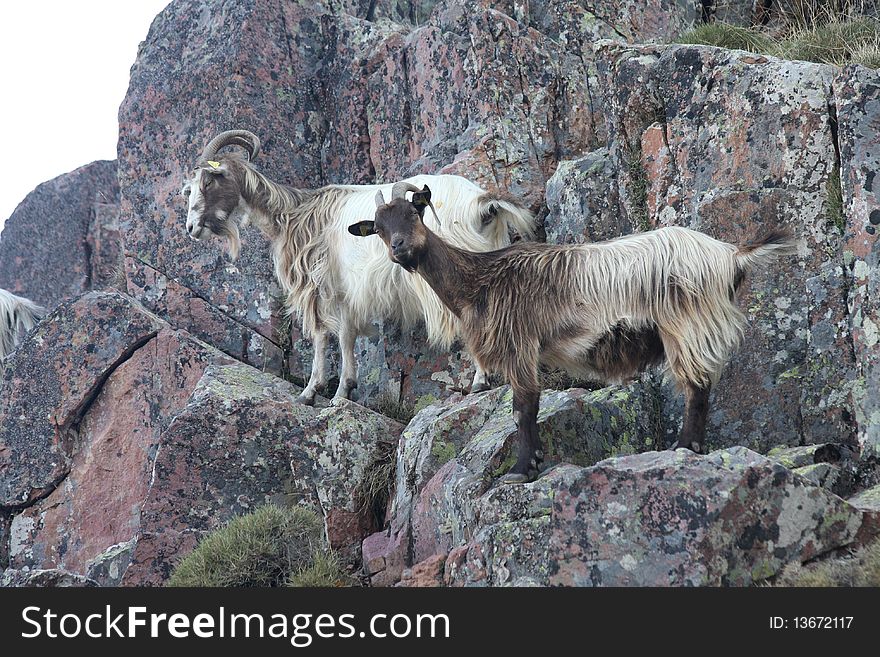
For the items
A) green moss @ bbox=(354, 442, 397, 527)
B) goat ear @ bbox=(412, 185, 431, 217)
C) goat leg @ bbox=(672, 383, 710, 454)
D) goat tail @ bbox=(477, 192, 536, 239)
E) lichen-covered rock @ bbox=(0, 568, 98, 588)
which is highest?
goat ear @ bbox=(412, 185, 431, 217)

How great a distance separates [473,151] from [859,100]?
409 centimetres

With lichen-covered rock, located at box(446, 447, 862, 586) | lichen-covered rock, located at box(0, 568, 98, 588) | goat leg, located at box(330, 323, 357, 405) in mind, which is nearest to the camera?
lichen-covered rock, located at box(446, 447, 862, 586)

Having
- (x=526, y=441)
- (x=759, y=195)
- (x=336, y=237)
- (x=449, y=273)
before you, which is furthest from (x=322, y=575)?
(x=759, y=195)

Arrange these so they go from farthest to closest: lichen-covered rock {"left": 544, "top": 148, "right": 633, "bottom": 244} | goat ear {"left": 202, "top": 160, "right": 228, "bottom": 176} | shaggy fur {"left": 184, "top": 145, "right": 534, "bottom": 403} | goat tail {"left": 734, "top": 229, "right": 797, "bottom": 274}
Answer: goat ear {"left": 202, "top": 160, "right": 228, "bottom": 176} < shaggy fur {"left": 184, "top": 145, "right": 534, "bottom": 403} < lichen-covered rock {"left": 544, "top": 148, "right": 633, "bottom": 244} < goat tail {"left": 734, "top": 229, "right": 797, "bottom": 274}

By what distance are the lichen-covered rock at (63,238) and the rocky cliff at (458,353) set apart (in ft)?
9.31

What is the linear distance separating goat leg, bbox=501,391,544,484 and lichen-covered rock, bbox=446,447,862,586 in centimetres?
80

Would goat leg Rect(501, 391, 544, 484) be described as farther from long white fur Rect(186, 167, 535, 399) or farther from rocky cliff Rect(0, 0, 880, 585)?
long white fur Rect(186, 167, 535, 399)

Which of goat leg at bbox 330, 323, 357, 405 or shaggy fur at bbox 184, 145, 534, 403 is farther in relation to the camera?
goat leg at bbox 330, 323, 357, 405

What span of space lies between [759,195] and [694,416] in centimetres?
213

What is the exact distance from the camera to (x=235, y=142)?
35.4 feet

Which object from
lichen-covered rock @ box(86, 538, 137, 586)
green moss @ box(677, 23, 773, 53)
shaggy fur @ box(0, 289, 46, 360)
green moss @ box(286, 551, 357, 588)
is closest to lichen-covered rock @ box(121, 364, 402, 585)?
lichen-covered rock @ box(86, 538, 137, 586)

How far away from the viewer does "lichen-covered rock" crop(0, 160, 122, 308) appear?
590 inches

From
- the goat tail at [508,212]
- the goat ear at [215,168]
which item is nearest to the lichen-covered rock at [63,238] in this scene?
the goat ear at [215,168]

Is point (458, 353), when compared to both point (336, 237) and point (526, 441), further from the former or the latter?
point (526, 441)
